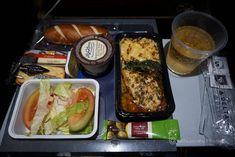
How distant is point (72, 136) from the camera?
29.4 inches

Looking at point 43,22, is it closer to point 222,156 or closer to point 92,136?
point 92,136

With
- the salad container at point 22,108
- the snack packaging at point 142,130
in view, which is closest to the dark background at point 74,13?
the salad container at point 22,108

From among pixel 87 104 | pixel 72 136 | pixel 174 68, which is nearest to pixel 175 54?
pixel 174 68

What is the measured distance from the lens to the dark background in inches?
43.7

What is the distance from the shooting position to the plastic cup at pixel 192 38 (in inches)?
34.4

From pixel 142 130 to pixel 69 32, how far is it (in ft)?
1.67

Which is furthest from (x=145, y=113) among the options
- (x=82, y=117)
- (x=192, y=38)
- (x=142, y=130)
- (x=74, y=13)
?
(x=74, y=13)

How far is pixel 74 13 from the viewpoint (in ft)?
5.01

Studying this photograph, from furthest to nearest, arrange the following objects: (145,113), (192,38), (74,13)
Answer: (74,13) < (192,38) < (145,113)

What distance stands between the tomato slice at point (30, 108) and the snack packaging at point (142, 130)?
25cm

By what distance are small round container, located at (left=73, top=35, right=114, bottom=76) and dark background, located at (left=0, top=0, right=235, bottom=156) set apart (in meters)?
0.31

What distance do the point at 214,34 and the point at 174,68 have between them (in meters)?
0.20

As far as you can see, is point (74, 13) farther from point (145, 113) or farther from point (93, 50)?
point (145, 113)

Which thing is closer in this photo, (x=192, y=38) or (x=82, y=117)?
(x=82, y=117)
